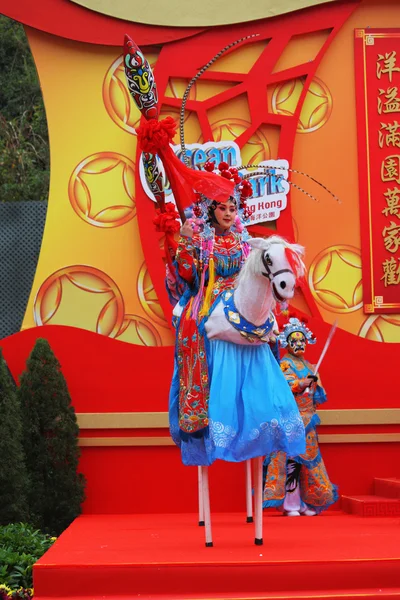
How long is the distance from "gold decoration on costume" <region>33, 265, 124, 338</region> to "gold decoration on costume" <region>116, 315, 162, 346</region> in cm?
4

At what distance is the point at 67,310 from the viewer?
623cm

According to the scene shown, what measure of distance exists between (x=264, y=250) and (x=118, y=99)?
293cm

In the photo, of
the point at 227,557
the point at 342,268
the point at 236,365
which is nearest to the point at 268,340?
the point at 236,365

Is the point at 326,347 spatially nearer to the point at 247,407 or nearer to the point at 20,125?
the point at 247,407

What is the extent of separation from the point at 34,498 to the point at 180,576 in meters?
2.36

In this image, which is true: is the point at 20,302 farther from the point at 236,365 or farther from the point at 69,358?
the point at 236,365

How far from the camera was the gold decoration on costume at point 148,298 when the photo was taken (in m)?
6.19

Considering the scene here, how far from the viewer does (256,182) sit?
6.15 m

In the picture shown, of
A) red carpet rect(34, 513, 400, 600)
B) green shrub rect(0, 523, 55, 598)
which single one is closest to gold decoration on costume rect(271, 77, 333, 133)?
green shrub rect(0, 523, 55, 598)

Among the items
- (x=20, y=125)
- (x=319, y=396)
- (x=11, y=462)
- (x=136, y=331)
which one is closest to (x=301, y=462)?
(x=319, y=396)

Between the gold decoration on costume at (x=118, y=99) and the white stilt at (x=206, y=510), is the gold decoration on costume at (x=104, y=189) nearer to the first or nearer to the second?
the gold decoration on costume at (x=118, y=99)

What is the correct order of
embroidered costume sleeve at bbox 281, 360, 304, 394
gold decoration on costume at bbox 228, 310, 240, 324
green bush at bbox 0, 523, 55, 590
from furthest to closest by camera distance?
embroidered costume sleeve at bbox 281, 360, 304, 394
green bush at bbox 0, 523, 55, 590
gold decoration on costume at bbox 228, 310, 240, 324

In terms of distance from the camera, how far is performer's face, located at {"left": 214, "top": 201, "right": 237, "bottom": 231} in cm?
420

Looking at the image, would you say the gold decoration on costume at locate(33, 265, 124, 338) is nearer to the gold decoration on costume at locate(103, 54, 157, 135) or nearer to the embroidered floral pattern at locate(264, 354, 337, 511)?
the gold decoration on costume at locate(103, 54, 157, 135)
